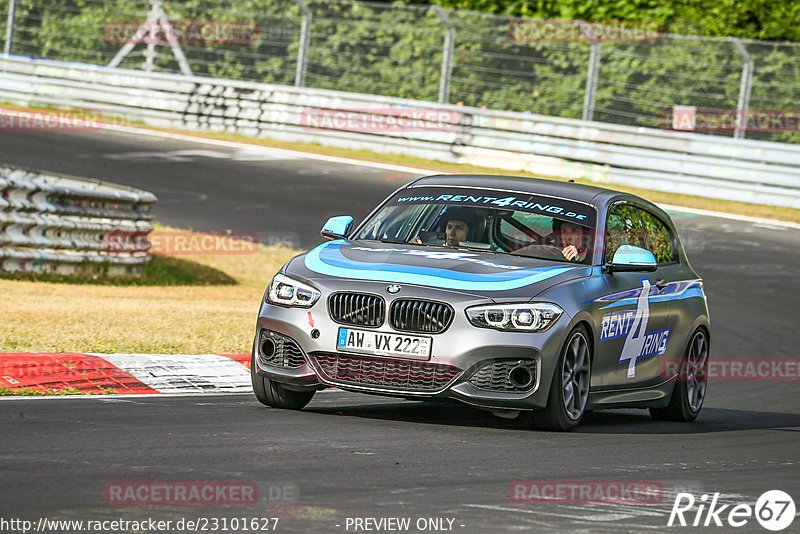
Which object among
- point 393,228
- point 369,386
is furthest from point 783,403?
point 369,386

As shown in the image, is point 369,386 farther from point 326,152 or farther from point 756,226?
point 326,152

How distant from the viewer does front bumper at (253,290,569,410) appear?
766 centimetres

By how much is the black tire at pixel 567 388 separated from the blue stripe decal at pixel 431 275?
1.40 feet

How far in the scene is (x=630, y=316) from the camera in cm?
891

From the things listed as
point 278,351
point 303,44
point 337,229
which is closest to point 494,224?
point 337,229

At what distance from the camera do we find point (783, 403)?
446 inches

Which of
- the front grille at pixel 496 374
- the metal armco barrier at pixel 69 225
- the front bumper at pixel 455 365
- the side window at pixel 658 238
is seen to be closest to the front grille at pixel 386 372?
the front bumper at pixel 455 365

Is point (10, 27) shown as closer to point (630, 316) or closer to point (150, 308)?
point (150, 308)

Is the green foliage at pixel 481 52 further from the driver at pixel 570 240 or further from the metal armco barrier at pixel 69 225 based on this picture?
the driver at pixel 570 240

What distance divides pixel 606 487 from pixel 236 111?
70.5 ft

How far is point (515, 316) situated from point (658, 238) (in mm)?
2738

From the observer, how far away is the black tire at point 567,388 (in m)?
7.86

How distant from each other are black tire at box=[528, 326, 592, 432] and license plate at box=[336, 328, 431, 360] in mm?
779

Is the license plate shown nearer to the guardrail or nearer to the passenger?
the passenger
